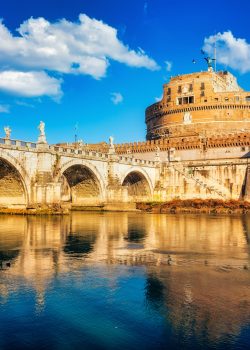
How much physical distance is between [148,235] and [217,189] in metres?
40.0

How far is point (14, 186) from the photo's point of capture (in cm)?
4366

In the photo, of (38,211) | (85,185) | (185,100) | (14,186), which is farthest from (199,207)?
(185,100)

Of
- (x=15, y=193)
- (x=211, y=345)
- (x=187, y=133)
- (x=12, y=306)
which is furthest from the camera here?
(x=187, y=133)

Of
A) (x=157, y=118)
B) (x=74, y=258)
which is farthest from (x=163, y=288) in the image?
(x=157, y=118)

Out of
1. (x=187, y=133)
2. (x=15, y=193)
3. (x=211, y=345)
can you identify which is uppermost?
(x=187, y=133)

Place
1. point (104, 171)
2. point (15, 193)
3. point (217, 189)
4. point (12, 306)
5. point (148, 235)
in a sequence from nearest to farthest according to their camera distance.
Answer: point (12, 306), point (148, 235), point (15, 193), point (104, 171), point (217, 189)

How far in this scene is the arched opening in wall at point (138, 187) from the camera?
66.7 meters

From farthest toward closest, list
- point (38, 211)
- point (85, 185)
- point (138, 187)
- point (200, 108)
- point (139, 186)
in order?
point (200, 108) → point (138, 187) → point (139, 186) → point (85, 185) → point (38, 211)

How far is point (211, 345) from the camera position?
30.0ft

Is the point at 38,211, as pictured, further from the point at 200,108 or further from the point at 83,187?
the point at 200,108

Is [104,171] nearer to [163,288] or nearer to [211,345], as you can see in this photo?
[163,288]

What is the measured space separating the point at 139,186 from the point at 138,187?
0.84ft

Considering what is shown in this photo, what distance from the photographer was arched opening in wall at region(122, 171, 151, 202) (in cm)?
6669

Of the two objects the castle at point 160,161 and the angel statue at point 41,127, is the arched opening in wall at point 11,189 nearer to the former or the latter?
the castle at point 160,161
